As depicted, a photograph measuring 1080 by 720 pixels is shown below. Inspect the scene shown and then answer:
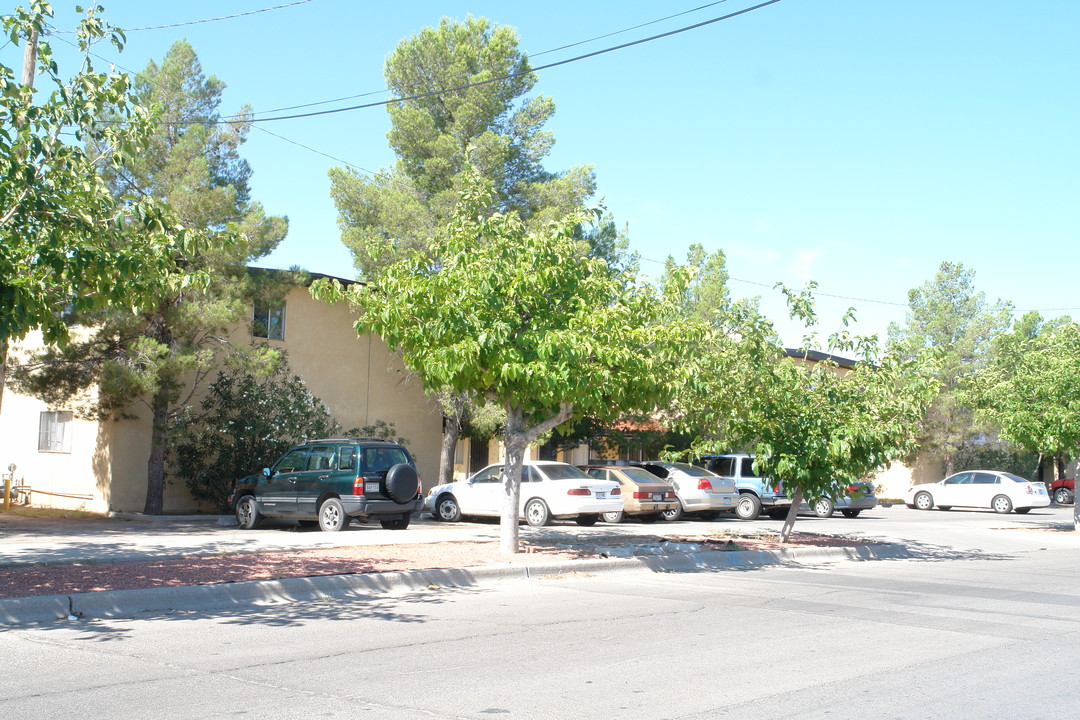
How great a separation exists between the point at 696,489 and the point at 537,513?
5.18 m

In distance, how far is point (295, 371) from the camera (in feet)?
81.3

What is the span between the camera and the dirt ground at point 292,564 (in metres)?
10.4

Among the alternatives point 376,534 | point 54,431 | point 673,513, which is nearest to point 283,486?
point 376,534

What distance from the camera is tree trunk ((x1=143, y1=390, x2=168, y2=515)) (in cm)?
2058

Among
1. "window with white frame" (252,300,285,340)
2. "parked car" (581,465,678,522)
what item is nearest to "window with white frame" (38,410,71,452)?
"window with white frame" (252,300,285,340)

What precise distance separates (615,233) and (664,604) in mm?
17655

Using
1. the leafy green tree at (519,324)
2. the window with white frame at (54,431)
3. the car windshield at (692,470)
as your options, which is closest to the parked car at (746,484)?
the car windshield at (692,470)

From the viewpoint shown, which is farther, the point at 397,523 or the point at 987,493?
the point at 987,493

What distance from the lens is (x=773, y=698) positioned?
6434mm

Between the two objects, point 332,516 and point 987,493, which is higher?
point 987,493

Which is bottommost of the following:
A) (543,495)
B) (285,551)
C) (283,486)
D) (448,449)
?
(285,551)

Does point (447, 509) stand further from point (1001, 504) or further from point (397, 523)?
point (1001, 504)

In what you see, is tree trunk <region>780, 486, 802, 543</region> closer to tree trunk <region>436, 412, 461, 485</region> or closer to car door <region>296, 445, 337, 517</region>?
car door <region>296, 445, 337, 517</region>

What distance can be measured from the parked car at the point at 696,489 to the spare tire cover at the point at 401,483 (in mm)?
7876
